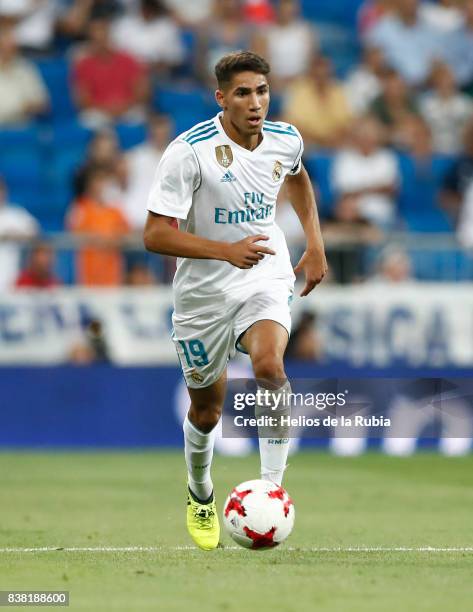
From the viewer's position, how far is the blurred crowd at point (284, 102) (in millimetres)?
15797

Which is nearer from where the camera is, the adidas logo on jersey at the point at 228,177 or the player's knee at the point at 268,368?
the player's knee at the point at 268,368

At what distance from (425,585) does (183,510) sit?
13.1ft

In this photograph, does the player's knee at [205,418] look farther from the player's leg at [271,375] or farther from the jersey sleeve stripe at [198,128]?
the jersey sleeve stripe at [198,128]

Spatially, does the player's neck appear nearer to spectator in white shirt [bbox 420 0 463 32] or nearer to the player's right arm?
the player's right arm

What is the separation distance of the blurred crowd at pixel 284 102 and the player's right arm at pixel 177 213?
25.1ft

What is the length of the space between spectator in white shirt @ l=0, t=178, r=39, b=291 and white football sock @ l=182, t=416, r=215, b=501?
7.12 m

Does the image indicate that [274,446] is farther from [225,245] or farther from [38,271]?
[38,271]

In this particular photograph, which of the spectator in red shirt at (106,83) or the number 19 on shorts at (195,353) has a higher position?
the spectator in red shirt at (106,83)

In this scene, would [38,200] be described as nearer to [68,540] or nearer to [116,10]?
[116,10]

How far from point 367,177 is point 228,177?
376 inches

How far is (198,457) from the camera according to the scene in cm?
811

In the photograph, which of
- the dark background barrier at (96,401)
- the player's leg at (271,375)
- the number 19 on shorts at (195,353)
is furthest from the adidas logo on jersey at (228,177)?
the dark background barrier at (96,401)

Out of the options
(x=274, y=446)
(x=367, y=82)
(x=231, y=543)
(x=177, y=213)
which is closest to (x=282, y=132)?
(x=177, y=213)

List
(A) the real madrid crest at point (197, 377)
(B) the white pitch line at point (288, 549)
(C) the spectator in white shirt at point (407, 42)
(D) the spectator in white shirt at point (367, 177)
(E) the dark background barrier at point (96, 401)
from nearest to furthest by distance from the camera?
(B) the white pitch line at point (288, 549) < (A) the real madrid crest at point (197, 377) < (E) the dark background barrier at point (96, 401) < (D) the spectator in white shirt at point (367, 177) < (C) the spectator in white shirt at point (407, 42)
